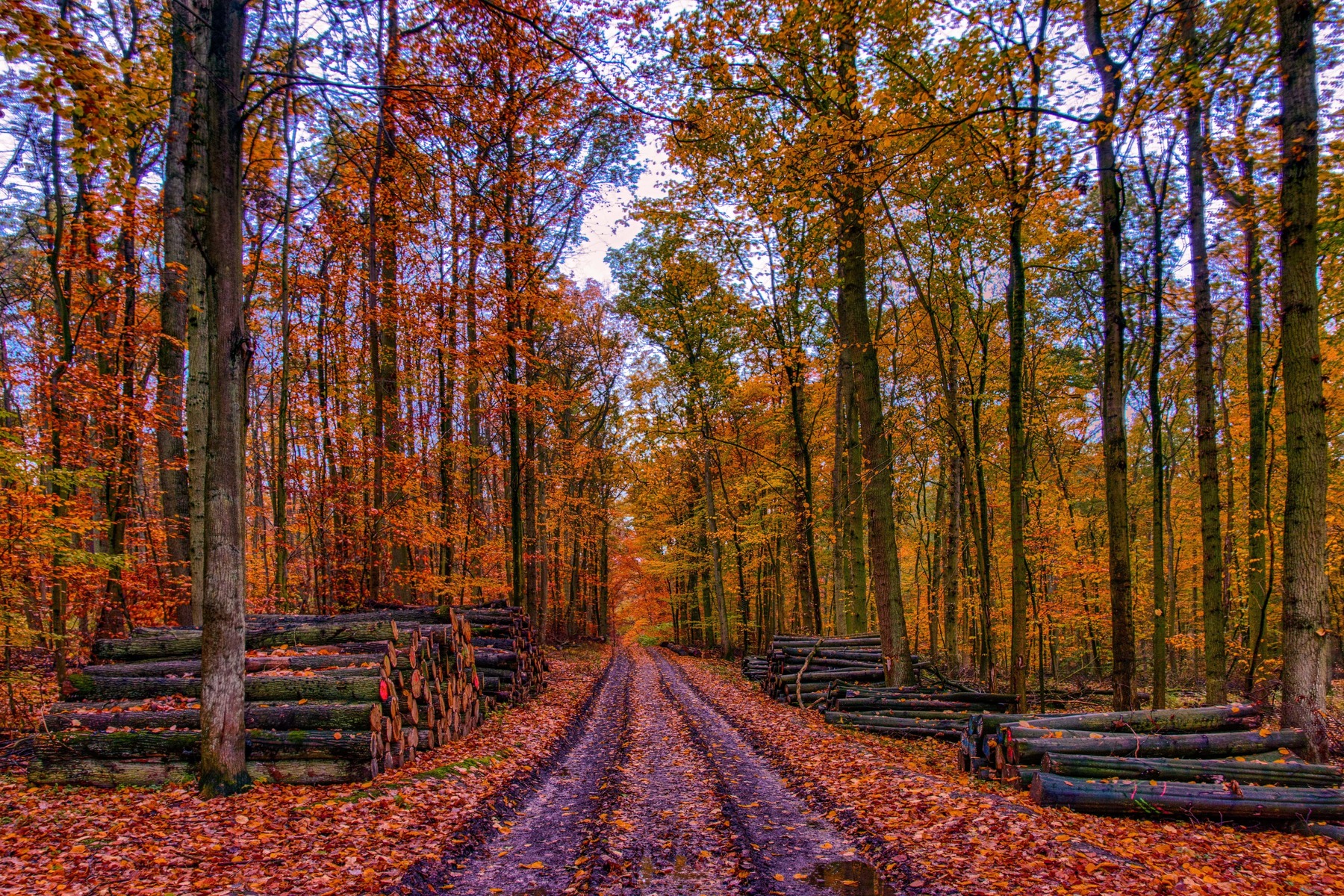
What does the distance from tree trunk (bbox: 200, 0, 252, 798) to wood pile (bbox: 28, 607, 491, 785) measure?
0.61 m

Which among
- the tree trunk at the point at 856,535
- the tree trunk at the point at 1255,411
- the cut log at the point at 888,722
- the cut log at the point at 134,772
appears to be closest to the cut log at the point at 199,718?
the cut log at the point at 134,772

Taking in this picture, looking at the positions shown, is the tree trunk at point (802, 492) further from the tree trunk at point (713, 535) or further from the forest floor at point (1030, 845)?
the forest floor at point (1030, 845)

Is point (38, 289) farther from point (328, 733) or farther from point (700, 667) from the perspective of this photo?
point (700, 667)

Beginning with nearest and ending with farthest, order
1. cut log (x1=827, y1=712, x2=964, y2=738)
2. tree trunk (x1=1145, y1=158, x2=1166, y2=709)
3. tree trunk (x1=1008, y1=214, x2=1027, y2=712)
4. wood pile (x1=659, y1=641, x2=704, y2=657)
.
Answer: cut log (x1=827, y1=712, x2=964, y2=738), tree trunk (x1=1008, y1=214, x2=1027, y2=712), tree trunk (x1=1145, y1=158, x2=1166, y2=709), wood pile (x1=659, y1=641, x2=704, y2=657)

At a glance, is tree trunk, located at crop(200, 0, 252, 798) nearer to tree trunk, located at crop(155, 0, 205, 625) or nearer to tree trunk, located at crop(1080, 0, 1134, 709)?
tree trunk, located at crop(155, 0, 205, 625)

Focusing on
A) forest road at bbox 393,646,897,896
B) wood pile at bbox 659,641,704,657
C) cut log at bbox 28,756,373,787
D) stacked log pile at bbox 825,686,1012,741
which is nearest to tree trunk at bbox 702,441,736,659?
wood pile at bbox 659,641,704,657

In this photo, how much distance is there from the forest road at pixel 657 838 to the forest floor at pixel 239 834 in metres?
0.45

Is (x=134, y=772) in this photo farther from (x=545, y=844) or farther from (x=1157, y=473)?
(x=1157, y=473)

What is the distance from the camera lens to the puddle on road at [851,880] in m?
4.33

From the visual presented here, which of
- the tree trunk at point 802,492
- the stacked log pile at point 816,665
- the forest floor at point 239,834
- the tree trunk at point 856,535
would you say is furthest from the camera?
the tree trunk at point 802,492

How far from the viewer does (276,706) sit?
669 centimetres

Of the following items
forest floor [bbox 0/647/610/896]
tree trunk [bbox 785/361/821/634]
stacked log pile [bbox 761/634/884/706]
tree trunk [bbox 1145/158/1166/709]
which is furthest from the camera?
tree trunk [bbox 785/361/821/634]

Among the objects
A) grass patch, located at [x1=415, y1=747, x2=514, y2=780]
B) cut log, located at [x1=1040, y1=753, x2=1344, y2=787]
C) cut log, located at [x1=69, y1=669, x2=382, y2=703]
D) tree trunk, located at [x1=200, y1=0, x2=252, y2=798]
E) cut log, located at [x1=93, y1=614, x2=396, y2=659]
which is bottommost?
grass patch, located at [x1=415, y1=747, x2=514, y2=780]

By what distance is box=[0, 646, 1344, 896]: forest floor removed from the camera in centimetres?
433
